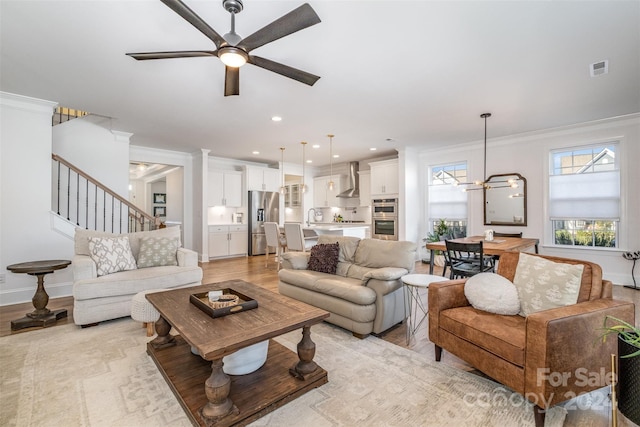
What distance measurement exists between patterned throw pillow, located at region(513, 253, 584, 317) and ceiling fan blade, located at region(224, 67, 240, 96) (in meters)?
2.66

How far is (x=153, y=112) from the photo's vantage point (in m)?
4.23

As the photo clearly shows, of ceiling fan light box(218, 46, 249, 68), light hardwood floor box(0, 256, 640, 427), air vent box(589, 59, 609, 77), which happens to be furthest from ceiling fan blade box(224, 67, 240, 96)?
air vent box(589, 59, 609, 77)

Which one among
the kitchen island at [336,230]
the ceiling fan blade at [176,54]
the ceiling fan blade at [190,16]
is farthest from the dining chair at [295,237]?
the ceiling fan blade at [190,16]

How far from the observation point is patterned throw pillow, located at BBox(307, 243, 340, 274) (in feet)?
11.3

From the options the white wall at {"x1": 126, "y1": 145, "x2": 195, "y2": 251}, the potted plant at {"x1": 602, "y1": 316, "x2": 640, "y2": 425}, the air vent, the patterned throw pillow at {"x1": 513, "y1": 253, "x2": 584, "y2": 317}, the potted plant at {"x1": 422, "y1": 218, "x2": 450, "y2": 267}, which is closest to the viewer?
the potted plant at {"x1": 602, "y1": 316, "x2": 640, "y2": 425}

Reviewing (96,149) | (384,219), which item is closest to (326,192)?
(384,219)

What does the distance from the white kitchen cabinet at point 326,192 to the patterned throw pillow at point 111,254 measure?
227 inches

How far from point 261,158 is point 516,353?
710cm

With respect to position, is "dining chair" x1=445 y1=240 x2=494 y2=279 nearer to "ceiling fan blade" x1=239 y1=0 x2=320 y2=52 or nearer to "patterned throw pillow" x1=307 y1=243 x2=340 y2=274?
"patterned throw pillow" x1=307 y1=243 x2=340 y2=274

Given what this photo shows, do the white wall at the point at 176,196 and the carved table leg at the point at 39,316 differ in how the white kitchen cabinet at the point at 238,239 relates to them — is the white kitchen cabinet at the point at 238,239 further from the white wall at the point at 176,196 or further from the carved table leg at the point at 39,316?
the carved table leg at the point at 39,316

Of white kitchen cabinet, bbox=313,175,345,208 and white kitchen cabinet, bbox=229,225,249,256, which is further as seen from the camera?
white kitchen cabinet, bbox=313,175,345,208

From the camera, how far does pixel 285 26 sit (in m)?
1.80

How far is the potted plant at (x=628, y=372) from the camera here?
4.43ft

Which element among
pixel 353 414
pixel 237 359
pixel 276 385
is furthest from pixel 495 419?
pixel 237 359
